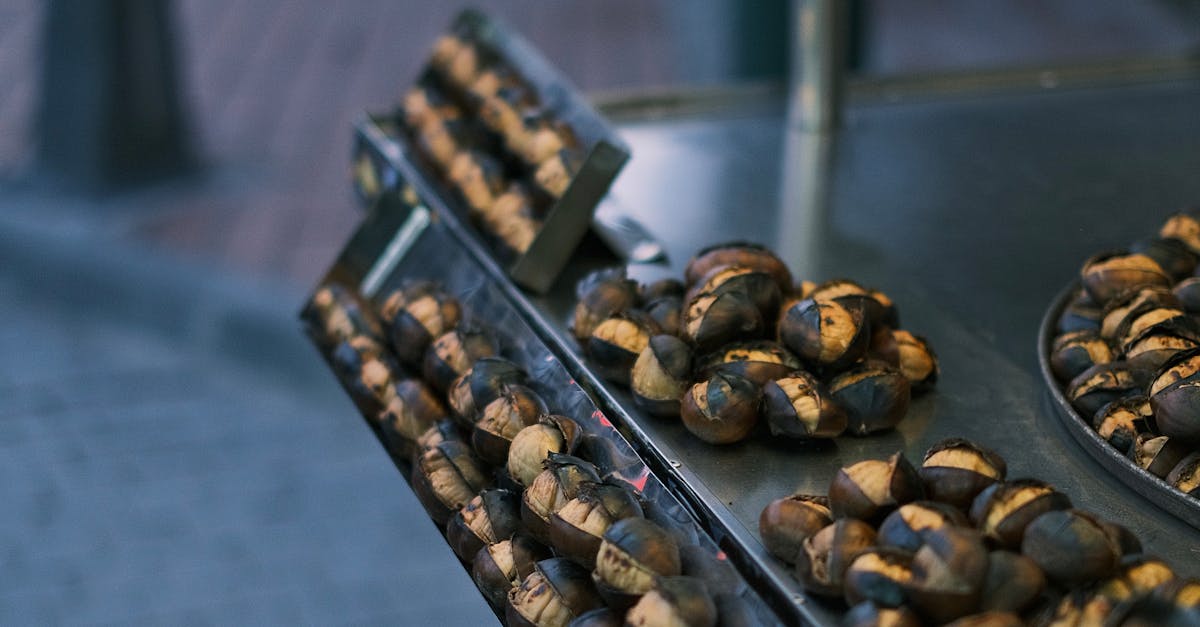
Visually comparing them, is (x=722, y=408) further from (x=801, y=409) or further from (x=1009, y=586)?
(x=1009, y=586)

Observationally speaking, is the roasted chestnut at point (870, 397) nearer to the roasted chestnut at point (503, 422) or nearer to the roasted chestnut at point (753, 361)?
the roasted chestnut at point (753, 361)

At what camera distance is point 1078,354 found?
4.87ft

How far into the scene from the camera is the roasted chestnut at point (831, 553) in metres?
1.12

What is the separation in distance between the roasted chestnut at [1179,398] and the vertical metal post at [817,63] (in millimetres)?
1215

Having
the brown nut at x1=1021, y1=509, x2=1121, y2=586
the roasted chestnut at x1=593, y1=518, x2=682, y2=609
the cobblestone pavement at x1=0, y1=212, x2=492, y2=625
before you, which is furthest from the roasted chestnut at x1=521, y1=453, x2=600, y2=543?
the cobblestone pavement at x1=0, y1=212, x2=492, y2=625

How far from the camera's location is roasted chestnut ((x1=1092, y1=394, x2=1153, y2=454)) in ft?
4.43

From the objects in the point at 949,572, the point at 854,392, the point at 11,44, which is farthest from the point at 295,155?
the point at 949,572

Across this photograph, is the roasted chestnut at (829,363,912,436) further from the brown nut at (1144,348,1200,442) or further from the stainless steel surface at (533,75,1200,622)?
the brown nut at (1144,348,1200,442)

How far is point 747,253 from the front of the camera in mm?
1635

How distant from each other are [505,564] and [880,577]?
422 millimetres

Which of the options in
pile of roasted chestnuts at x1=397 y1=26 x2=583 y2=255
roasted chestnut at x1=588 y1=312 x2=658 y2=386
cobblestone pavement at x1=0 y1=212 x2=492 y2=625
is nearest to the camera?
roasted chestnut at x1=588 y1=312 x2=658 y2=386

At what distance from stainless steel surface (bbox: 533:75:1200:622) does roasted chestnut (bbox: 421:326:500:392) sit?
3.7 inches

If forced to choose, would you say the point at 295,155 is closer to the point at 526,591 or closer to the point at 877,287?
the point at 877,287

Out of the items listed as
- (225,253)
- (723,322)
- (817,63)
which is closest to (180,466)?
(225,253)
